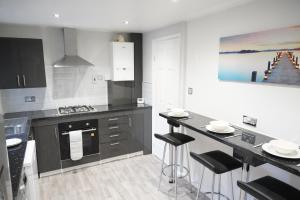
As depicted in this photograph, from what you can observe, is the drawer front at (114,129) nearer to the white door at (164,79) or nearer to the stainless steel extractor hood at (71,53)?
the white door at (164,79)

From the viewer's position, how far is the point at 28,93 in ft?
11.1

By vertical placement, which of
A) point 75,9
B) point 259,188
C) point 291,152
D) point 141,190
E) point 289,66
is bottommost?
point 141,190

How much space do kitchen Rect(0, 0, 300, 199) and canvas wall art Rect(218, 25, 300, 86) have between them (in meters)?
0.07

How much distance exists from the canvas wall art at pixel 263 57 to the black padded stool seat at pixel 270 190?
2.70ft

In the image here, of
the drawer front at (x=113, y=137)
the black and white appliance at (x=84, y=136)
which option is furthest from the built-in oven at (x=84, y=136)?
the drawer front at (x=113, y=137)

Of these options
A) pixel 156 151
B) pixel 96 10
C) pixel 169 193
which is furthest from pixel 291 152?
pixel 156 151

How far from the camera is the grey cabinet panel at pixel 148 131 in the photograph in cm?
387

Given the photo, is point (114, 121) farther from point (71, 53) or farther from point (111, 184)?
point (71, 53)

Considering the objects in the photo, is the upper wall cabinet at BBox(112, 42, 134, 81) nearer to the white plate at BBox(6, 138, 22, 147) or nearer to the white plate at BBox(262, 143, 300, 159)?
the white plate at BBox(6, 138, 22, 147)

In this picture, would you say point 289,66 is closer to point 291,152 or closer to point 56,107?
point 291,152

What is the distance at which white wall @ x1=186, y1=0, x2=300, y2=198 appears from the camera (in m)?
1.73

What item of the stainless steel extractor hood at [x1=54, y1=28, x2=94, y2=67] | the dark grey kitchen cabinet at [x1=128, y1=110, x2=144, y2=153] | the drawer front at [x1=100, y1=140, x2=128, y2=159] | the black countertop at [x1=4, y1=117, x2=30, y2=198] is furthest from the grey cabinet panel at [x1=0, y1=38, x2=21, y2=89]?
the dark grey kitchen cabinet at [x1=128, y1=110, x2=144, y2=153]

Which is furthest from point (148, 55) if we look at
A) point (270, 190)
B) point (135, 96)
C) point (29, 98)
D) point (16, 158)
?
point (270, 190)

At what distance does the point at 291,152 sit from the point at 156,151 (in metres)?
2.68
